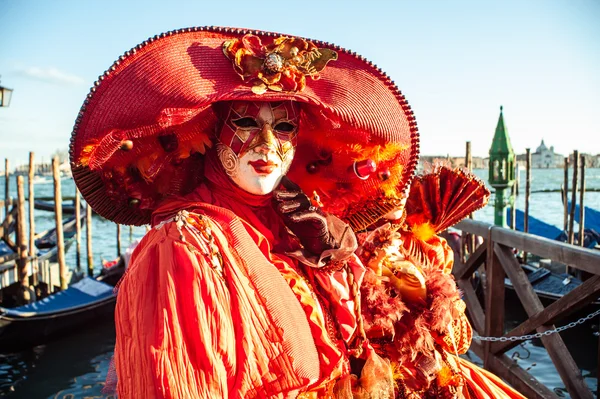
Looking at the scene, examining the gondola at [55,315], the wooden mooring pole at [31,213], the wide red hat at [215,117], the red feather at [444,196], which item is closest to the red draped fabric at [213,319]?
the wide red hat at [215,117]

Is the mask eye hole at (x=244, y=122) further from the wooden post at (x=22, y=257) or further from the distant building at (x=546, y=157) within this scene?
Answer: the distant building at (x=546, y=157)

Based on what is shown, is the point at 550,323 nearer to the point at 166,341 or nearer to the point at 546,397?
the point at 546,397

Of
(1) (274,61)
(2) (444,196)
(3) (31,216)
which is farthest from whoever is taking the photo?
(3) (31,216)

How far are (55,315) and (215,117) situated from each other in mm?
8790

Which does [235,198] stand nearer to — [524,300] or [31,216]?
[524,300]

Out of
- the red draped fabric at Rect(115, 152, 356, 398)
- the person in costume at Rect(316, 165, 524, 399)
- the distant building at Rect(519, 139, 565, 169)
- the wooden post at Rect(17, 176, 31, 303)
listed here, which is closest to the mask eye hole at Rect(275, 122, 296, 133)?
the red draped fabric at Rect(115, 152, 356, 398)

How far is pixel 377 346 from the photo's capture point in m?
2.01

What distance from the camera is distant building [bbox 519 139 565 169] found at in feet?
401

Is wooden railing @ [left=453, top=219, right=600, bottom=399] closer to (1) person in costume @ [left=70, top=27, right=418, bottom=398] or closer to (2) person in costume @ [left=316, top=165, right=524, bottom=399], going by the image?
(2) person in costume @ [left=316, top=165, right=524, bottom=399]

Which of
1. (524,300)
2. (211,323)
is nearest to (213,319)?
(211,323)

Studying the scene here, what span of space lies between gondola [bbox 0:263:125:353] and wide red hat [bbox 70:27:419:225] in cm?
806

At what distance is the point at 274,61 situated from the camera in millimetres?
1623

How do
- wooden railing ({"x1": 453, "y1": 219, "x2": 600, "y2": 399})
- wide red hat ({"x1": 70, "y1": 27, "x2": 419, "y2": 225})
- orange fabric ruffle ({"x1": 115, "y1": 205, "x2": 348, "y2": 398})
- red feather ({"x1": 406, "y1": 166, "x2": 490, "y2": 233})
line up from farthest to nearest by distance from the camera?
wooden railing ({"x1": 453, "y1": 219, "x2": 600, "y2": 399}) < red feather ({"x1": 406, "y1": 166, "x2": 490, "y2": 233}) < wide red hat ({"x1": 70, "y1": 27, "x2": 419, "y2": 225}) < orange fabric ruffle ({"x1": 115, "y1": 205, "x2": 348, "y2": 398})

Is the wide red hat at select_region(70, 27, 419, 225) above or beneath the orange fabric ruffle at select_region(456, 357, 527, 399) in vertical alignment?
above
